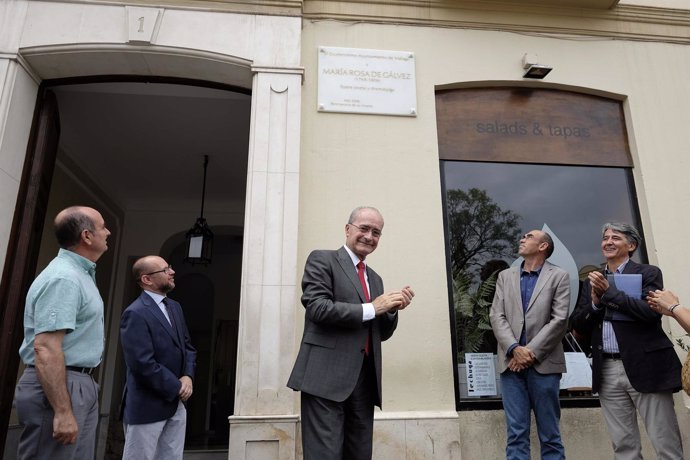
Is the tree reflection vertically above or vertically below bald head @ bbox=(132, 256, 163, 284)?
above

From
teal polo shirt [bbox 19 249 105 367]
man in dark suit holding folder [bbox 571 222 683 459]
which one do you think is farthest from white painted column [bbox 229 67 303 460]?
man in dark suit holding folder [bbox 571 222 683 459]

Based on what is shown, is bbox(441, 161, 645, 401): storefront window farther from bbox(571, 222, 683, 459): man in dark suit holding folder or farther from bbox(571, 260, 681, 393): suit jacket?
bbox(571, 260, 681, 393): suit jacket

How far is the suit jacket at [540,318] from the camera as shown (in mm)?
3859

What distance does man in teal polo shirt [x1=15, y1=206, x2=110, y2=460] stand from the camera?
2564mm

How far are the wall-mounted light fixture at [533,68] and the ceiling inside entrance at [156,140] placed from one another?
3.28 m

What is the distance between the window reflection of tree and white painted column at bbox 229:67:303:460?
1.66 metres

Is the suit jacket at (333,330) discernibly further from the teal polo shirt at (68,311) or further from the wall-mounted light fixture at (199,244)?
Result: the wall-mounted light fixture at (199,244)

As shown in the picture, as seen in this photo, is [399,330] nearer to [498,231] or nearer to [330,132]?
[498,231]

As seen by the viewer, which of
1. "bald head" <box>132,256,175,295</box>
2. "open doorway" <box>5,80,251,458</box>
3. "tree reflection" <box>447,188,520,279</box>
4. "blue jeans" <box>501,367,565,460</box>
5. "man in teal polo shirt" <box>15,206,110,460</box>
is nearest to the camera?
"man in teal polo shirt" <box>15,206,110,460</box>

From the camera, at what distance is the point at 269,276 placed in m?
4.55

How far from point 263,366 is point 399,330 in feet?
4.05

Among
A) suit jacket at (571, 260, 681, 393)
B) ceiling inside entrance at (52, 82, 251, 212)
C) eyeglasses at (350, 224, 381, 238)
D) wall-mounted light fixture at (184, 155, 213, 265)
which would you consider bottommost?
suit jacket at (571, 260, 681, 393)

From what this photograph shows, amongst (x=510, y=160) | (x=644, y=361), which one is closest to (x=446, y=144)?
(x=510, y=160)

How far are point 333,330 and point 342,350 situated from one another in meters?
0.13
